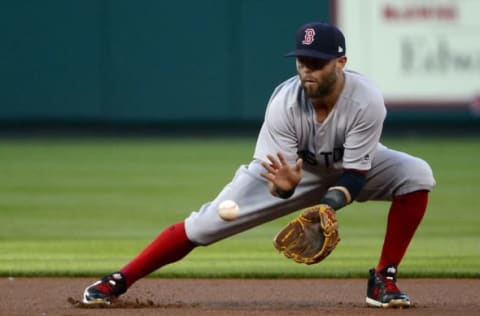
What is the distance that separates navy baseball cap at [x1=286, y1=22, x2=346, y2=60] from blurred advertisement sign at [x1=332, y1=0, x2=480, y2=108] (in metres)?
11.7

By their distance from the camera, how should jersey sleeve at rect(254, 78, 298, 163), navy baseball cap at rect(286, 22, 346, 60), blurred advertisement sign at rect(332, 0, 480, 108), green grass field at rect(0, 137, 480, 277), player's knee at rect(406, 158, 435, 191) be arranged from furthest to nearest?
1. blurred advertisement sign at rect(332, 0, 480, 108)
2. green grass field at rect(0, 137, 480, 277)
3. player's knee at rect(406, 158, 435, 191)
4. jersey sleeve at rect(254, 78, 298, 163)
5. navy baseball cap at rect(286, 22, 346, 60)

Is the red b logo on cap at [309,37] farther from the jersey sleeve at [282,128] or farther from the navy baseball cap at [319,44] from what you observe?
the jersey sleeve at [282,128]

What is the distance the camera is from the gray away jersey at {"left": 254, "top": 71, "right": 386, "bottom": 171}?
508 centimetres

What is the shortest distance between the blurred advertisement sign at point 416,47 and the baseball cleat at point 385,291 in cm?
1133

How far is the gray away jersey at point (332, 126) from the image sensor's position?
5082 millimetres

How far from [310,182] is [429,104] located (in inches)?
463

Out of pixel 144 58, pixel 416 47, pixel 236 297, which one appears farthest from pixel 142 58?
pixel 236 297

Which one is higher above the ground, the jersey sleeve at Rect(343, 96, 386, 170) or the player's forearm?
the jersey sleeve at Rect(343, 96, 386, 170)

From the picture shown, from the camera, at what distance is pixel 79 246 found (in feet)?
25.4

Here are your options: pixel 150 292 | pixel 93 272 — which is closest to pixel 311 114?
pixel 150 292

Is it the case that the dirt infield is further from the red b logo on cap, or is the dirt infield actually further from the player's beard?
the red b logo on cap

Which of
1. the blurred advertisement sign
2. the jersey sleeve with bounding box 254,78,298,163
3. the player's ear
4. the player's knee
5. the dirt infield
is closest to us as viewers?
the player's ear

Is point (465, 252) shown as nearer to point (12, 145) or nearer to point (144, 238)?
point (144, 238)

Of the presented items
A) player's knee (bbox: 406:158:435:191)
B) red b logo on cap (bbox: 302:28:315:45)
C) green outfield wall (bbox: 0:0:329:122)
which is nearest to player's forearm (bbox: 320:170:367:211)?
player's knee (bbox: 406:158:435:191)
